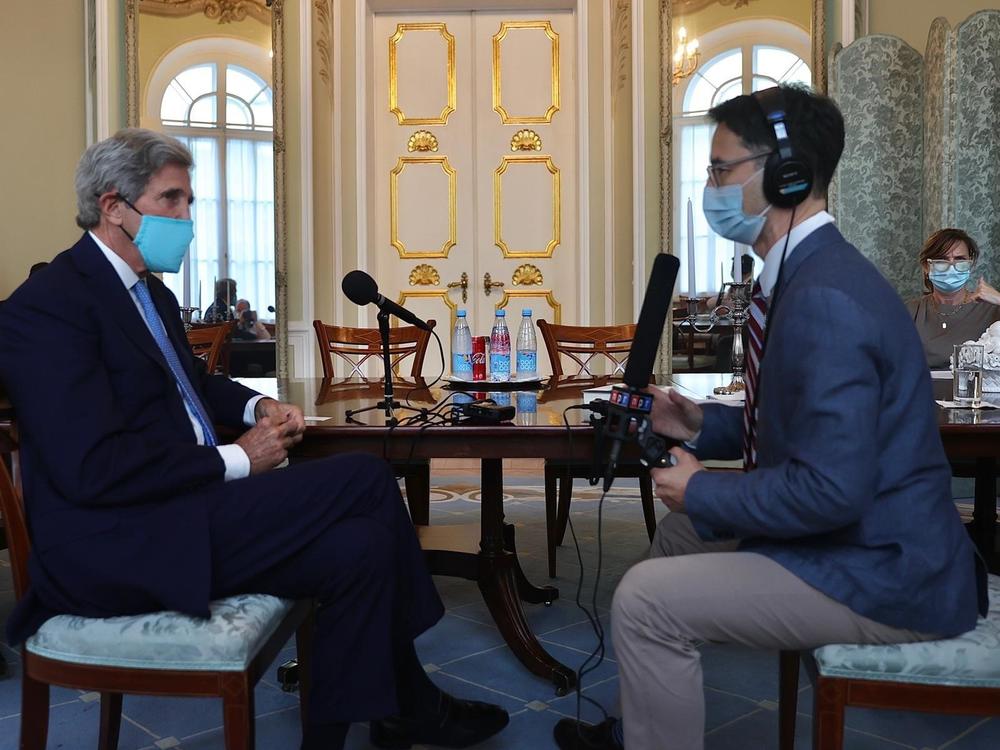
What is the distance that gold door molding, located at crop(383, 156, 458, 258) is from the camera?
5.93 meters

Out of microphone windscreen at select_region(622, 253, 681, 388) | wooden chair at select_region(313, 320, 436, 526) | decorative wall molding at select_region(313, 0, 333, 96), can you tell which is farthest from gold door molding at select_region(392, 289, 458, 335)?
microphone windscreen at select_region(622, 253, 681, 388)

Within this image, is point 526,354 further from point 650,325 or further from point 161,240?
point 650,325

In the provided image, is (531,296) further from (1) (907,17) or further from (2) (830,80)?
(1) (907,17)

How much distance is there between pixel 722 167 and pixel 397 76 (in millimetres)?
4781

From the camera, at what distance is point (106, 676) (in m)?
1.37

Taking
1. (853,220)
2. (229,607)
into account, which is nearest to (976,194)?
(853,220)

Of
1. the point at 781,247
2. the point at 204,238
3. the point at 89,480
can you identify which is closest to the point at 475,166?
the point at 204,238

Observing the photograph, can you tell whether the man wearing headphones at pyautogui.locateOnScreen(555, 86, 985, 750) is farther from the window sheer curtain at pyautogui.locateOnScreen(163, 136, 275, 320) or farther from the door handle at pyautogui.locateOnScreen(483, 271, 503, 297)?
the door handle at pyautogui.locateOnScreen(483, 271, 503, 297)

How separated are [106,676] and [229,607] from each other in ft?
0.62

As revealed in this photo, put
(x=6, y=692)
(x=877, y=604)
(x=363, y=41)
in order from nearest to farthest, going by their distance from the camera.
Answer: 1. (x=877, y=604)
2. (x=6, y=692)
3. (x=363, y=41)

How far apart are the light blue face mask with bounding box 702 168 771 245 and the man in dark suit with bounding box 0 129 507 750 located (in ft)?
2.34

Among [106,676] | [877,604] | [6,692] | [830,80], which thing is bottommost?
[6,692]

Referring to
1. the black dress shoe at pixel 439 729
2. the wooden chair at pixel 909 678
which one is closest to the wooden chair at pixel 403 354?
the black dress shoe at pixel 439 729

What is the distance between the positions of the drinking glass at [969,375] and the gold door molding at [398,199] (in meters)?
4.13
